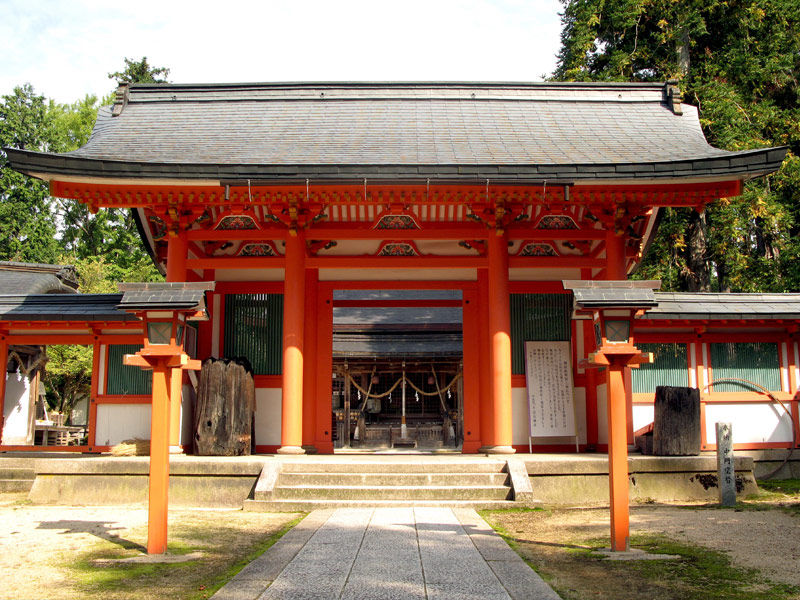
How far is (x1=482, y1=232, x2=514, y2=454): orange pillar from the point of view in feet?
34.2

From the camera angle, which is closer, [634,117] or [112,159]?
[112,159]

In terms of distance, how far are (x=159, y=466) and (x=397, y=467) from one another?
385 centimetres

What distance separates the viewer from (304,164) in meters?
9.91

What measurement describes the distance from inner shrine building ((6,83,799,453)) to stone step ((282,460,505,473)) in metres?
0.77

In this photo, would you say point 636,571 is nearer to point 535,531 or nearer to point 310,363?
point 535,531

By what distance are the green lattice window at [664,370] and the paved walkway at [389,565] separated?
16.5 feet

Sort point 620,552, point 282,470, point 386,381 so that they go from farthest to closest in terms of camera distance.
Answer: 1. point 386,381
2. point 282,470
3. point 620,552

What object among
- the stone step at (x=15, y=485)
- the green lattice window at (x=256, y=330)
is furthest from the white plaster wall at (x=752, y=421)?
the stone step at (x=15, y=485)

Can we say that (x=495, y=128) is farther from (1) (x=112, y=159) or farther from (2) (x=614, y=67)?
(2) (x=614, y=67)

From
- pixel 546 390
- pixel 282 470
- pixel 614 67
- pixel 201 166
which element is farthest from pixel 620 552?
pixel 614 67

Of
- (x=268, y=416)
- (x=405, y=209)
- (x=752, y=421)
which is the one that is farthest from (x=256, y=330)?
(x=752, y=421)

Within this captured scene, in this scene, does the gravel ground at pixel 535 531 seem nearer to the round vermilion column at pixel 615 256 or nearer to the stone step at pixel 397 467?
the stone step at pixel 397 467

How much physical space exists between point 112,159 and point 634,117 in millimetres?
8889

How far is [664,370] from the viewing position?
1162 cm
